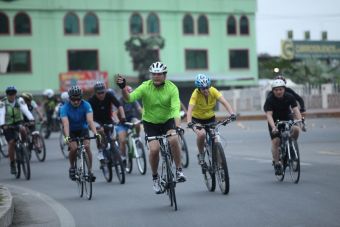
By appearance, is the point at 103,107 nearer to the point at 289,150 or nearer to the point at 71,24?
the point at 289,150

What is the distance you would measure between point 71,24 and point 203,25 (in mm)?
11678

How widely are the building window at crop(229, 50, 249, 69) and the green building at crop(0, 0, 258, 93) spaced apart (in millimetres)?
87

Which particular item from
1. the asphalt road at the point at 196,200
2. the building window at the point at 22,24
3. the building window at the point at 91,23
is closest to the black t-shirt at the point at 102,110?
the asphalt road at the point at 196,200

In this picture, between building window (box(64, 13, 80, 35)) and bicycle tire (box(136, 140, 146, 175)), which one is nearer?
bicycle tire (box(136, 140, 146, 175))

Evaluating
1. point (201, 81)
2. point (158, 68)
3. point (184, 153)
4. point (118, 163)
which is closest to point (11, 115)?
point (118, 163)

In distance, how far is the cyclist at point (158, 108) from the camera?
11227 millimetres

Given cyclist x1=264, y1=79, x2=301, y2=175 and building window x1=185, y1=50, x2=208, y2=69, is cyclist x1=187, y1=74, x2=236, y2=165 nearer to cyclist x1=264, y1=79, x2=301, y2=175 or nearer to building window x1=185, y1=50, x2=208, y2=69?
cyclist x1=264, y1=79, x2=301, y2=175

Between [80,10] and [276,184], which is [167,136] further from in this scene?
[80,10]

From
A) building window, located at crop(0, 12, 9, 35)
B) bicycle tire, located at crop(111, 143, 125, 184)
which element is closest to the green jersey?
bicycle tire, located at crop(111, 143, 125, 184)

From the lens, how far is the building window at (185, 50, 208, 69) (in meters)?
67.1

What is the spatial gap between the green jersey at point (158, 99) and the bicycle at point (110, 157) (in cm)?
295

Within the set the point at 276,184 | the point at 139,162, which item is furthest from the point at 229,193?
the point at 139,162

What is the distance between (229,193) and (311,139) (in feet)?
41.2

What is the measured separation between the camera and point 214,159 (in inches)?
490
